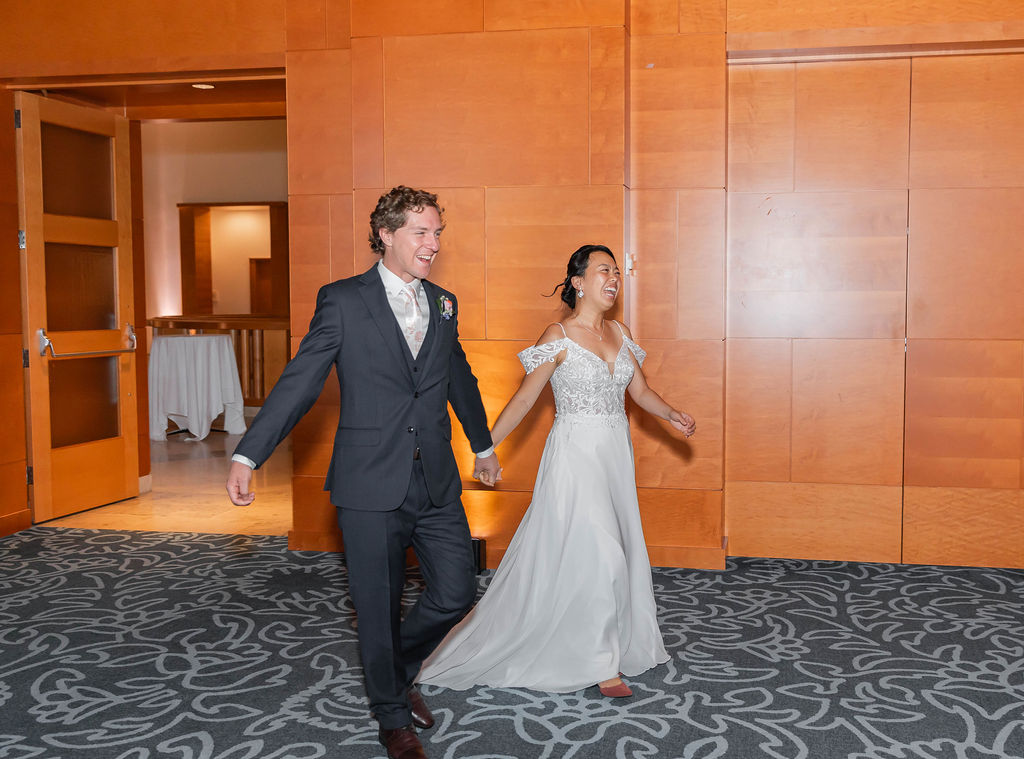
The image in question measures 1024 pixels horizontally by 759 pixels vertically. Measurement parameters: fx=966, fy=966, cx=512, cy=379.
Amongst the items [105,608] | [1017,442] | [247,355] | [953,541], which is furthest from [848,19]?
[247,355]

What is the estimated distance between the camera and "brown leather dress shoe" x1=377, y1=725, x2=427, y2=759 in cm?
301

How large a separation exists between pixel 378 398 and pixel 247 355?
374 inches

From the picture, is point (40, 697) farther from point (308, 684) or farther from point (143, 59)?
point (143, 59)

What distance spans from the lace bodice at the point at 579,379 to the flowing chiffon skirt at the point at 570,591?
0.14 feet

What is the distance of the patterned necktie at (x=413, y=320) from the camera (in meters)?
3.20

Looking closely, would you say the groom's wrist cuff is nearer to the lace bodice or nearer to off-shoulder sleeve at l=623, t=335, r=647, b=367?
the lace bodice

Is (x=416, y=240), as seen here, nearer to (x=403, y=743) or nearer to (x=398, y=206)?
(x=398, y=206)

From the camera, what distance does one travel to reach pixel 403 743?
304cm

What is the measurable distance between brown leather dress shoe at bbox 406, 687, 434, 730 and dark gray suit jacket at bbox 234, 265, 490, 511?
0.77 meters

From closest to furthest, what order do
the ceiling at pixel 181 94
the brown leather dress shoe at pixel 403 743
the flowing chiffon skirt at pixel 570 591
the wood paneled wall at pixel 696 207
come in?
1. the brown leather dress shoe at pixel 403 743
2. the flowing chiffon skirt at pixel 570 591
3. the wood paneled wall at pixel 696 207
4. the ceiling at pixel 181 94

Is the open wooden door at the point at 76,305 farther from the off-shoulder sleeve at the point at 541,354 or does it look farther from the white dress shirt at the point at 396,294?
the white dress shirt at the point at 396,294

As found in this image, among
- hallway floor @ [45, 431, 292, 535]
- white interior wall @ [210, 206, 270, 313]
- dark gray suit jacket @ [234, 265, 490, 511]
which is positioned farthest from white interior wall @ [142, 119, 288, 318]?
dark gray suit jacket @ [234, 265, 490, 511]

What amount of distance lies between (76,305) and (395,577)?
4.88 m

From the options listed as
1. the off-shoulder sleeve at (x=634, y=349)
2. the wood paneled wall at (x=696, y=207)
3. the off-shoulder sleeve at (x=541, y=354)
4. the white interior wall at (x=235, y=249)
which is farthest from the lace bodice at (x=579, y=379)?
the white interior wall at (x=235, y=249)
